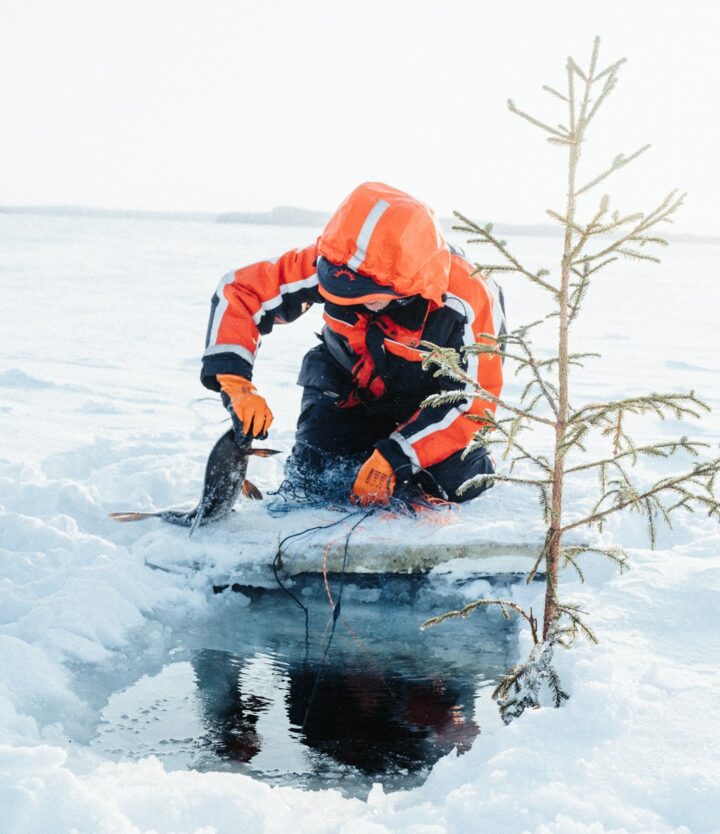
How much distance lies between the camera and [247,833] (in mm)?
1948

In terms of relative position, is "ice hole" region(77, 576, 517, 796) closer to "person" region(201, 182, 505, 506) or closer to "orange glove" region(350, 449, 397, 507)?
"orange glove" region(350, 449, 397, 507)

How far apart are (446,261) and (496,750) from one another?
2030 millimetres

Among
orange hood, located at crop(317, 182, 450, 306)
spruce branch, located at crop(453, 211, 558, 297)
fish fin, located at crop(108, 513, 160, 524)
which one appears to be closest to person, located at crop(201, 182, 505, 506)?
orange hood, located at crop(317, 182, 450, 306)

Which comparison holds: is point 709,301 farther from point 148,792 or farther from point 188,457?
point 148,792

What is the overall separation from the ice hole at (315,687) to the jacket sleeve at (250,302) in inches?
40.7

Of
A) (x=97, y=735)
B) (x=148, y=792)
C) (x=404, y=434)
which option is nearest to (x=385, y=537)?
(x=404, y=434)

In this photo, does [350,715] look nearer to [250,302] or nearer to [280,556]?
[280,556]

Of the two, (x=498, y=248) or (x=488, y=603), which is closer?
(x=498, y=248)

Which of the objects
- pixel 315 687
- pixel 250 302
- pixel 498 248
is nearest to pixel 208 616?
pixel 315 687

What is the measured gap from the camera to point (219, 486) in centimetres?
371

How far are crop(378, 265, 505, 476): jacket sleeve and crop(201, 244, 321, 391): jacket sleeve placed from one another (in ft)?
2.36

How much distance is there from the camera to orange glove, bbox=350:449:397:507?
380cm

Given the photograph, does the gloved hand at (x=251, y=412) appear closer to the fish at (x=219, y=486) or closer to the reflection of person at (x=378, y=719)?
the fish at (x=219, y=486)

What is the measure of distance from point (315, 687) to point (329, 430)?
5.23ft
